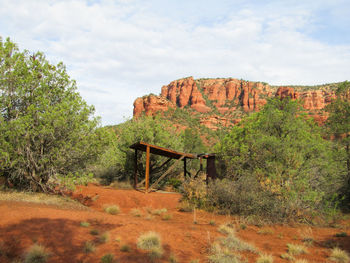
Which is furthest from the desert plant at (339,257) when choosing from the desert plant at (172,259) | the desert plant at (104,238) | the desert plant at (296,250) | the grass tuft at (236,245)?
the desert plant at (104,238)

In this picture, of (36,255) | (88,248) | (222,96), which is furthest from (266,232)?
(222,96)

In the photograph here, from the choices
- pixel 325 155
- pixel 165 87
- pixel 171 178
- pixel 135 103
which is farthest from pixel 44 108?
pixel 165 87

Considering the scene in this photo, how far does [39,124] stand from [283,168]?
10.8 m

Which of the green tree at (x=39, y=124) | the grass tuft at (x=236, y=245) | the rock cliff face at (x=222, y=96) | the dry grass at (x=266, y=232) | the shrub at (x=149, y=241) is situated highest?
the rock cliff face at (x=222, y=96)

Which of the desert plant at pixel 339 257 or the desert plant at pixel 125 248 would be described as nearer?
the desert plant at pixel 125 248

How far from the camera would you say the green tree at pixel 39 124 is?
32.9 feet

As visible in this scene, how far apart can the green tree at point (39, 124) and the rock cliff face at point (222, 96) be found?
225 ft

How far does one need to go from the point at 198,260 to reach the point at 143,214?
600 centimetres

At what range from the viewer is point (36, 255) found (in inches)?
207

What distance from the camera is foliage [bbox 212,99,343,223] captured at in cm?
1073

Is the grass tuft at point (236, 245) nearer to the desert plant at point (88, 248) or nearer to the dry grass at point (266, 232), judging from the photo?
the dry grass at point (266, 232)

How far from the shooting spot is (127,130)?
21.3 m

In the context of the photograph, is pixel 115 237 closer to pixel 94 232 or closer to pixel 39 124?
pixel 94 232

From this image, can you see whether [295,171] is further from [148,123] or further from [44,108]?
[148,123]
